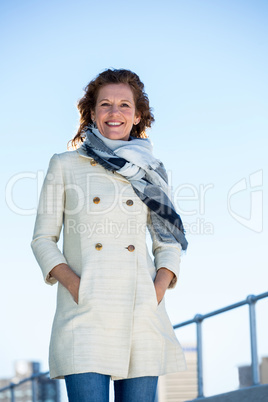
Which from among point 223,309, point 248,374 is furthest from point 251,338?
point 223,309

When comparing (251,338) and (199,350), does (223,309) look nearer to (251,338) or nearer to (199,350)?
(251,338)

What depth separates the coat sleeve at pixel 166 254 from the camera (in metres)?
2.87

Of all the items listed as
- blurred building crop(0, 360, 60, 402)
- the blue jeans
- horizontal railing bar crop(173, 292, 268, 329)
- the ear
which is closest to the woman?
the blue jeans

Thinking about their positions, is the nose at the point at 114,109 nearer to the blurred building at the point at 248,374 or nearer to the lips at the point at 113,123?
the lips at the point at 113,123

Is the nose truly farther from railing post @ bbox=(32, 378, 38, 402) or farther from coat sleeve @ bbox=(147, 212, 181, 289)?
railing post @ bbox=(32, 378, 38, 402)

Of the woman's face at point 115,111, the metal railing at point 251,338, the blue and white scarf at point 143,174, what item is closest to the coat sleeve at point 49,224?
the blue and white scarf at point 143,174

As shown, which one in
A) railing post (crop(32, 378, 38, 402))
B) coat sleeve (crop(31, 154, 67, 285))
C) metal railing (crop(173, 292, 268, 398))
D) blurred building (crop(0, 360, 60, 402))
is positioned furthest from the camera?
railing post (crop(32, 378, 38, 402))

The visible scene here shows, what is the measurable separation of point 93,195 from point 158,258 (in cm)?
39

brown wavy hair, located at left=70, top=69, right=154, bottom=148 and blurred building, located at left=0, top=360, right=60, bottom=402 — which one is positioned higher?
brown wavy hair, located at left=70, top=69, right=154, bottom=148

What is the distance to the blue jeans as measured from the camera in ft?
8.04

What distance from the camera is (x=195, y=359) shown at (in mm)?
5402

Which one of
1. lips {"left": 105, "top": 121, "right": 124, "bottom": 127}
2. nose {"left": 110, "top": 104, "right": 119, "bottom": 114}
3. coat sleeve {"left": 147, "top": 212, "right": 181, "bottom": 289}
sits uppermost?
nose {"left": 110, "top": 104, "right": 119, "bottom": 114}

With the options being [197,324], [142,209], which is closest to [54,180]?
[142,209]

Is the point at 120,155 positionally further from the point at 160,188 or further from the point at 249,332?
the point at 249,332
